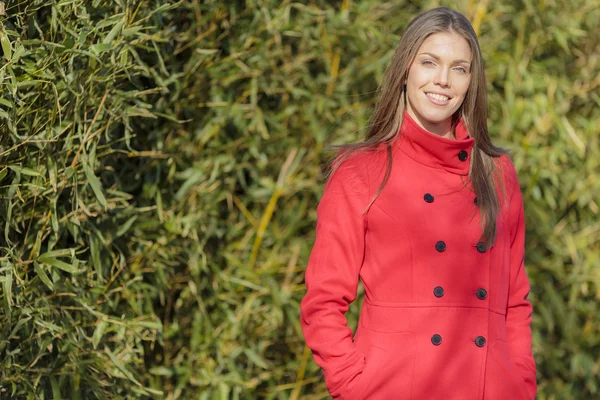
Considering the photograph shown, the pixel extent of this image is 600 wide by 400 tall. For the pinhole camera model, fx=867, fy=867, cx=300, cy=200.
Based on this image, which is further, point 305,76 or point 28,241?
point 305,76

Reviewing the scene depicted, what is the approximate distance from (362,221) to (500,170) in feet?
1.48

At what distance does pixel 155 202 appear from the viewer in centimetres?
311

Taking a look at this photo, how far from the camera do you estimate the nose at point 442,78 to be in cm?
219

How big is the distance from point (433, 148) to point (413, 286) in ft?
1.18

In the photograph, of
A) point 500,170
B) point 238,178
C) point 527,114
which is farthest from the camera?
point 527,114

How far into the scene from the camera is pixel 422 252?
2.19 m

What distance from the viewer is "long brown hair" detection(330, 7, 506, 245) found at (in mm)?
2229

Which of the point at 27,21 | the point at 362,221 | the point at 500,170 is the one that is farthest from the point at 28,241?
the point at 500,170

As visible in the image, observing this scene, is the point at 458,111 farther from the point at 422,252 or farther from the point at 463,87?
the point at 422,252

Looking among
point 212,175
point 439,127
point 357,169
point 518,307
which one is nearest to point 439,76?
point 439,127

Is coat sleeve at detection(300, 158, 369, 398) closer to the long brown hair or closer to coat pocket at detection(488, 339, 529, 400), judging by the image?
the long brown hair

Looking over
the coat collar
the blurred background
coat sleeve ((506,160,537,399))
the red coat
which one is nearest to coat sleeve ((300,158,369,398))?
the red coat

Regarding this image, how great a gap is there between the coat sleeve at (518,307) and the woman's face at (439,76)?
0.32 m

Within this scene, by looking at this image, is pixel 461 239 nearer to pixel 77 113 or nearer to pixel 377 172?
pixel 377 172
